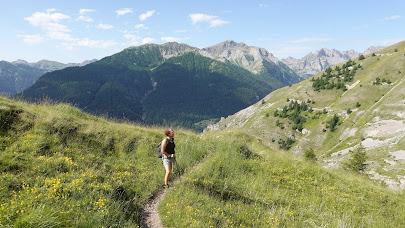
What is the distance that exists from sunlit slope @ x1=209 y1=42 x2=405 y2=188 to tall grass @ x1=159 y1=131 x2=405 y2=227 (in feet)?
198

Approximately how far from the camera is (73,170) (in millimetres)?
7285

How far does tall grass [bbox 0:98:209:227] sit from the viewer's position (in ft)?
16.9

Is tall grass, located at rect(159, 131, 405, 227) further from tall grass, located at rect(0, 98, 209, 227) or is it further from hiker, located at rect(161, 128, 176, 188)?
tall grass, located at rect(0, 98, 209, 227)

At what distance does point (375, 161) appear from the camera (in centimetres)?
6681

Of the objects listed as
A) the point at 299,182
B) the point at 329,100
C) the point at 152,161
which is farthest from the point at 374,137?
the point at 152,161

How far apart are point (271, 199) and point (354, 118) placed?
155 meters

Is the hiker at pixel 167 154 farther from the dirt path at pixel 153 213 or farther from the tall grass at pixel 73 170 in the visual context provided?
the tall grass at pixel 73 170

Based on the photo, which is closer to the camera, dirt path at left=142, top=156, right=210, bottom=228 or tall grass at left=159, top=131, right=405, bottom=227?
dirt path at left=142, top=156, right=210, bottom=228

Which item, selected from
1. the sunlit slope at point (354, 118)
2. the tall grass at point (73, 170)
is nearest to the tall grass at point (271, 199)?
the tall grass at point (73, 170)

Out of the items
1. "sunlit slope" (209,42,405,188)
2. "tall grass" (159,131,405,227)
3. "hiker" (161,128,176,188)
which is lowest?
"sunlit slope" (209,42,405,188)

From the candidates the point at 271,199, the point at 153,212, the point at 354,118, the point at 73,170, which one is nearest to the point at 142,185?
the point at 153,212

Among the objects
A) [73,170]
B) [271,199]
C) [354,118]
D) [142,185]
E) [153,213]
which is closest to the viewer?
[153,213]

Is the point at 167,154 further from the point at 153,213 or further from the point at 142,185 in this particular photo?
the point at 153,213

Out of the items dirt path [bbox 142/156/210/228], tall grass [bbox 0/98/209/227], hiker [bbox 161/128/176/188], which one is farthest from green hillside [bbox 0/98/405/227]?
hiker [bbox 161/128/176/188]
